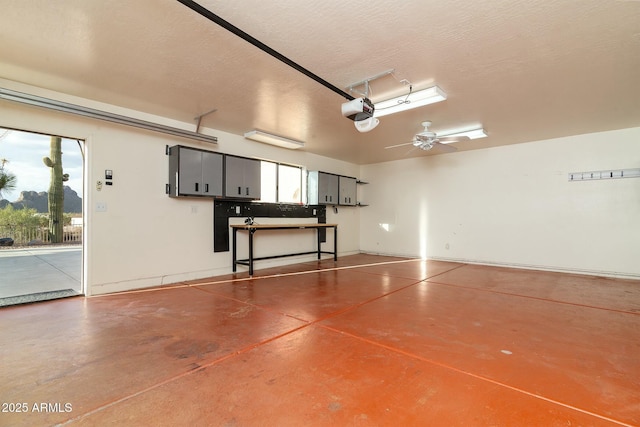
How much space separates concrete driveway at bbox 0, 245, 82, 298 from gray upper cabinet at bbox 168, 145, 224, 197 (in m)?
2.17

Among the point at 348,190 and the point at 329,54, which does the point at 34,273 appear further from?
the point at 348,190

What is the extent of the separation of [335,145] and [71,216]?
9044 mm

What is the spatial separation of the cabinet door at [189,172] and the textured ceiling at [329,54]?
2.17ft

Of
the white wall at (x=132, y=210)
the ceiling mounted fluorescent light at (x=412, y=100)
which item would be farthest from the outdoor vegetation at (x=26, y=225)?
the ceiling mounted fluorescent light at (x=412, y=100)

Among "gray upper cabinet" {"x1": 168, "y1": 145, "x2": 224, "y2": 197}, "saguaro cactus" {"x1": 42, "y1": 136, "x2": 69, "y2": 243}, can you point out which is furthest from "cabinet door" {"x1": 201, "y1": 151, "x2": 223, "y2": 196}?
"saguaro cactus" {"x1": 42, "y1": 136, "x2": 69, "y2": 243}

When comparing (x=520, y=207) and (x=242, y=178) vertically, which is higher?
(x=242, y=178)

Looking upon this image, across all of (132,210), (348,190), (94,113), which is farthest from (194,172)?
(348,190)

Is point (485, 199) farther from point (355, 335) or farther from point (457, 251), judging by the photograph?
point (355, 335)

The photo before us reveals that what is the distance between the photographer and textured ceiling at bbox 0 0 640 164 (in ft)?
7.49

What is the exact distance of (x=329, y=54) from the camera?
9.42 feet

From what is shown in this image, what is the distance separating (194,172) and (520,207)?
22.9 ft

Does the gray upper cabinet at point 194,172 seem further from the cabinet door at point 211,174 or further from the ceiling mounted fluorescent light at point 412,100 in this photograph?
the ceiling mounted fluorescent light at point 412,100

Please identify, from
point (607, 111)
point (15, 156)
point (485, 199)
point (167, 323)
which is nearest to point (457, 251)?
point (485, 199)

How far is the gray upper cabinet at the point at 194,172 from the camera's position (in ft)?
15.3
